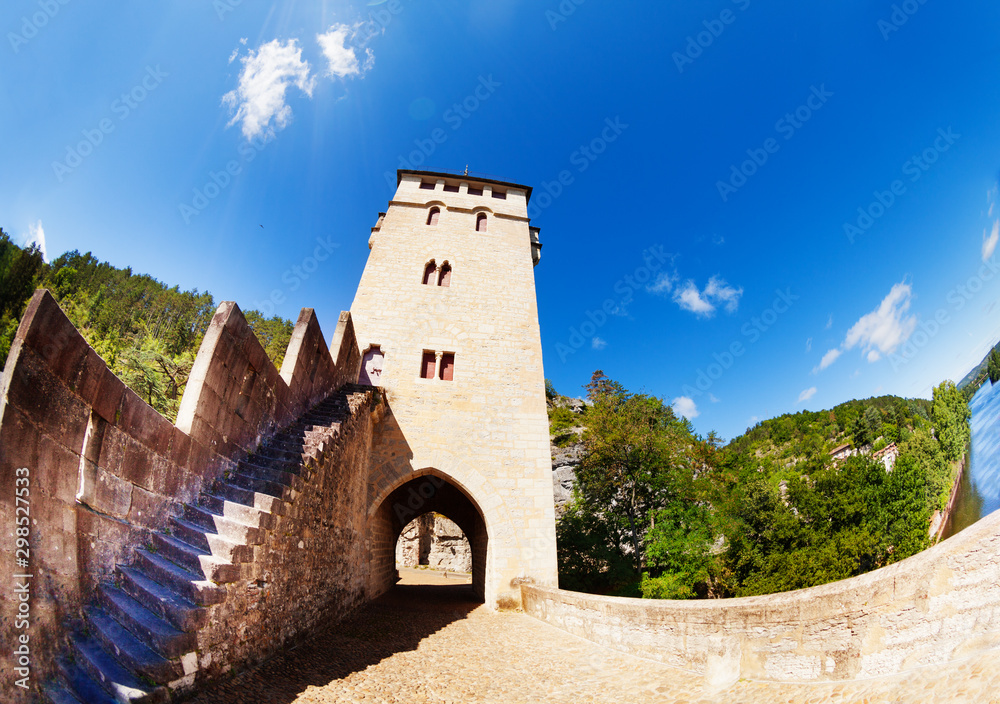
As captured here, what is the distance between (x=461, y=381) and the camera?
35.3 feet

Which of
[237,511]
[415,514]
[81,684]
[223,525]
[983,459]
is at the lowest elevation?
[81,684]

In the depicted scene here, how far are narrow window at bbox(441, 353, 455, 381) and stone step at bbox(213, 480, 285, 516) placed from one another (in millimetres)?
6622

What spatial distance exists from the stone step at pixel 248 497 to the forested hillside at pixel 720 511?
1219 cm

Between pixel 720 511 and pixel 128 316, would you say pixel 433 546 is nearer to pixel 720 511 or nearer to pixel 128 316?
pixel 720 511

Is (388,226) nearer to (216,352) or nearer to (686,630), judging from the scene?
(216,352)

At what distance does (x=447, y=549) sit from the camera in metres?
24.9

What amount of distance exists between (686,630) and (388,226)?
41.6 ft

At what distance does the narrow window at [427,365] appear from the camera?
1087 centimetres

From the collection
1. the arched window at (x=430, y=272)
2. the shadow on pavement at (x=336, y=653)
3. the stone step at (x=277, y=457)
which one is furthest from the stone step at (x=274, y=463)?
the arched window at (x=430, y=272)

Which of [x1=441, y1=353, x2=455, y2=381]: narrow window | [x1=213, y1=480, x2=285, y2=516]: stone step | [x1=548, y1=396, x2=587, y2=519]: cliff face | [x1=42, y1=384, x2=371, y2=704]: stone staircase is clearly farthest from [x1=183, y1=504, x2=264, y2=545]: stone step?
[x1=548, y1=396, x2=587, y2=519]: cliff face

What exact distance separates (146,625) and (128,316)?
47.4 meters

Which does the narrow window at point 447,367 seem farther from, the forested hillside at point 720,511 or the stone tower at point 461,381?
the forested hillside at point 720,511

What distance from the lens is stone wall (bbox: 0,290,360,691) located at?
7.76ft

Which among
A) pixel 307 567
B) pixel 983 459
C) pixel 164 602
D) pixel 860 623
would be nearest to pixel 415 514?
pixel 307 567
